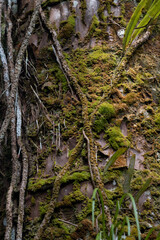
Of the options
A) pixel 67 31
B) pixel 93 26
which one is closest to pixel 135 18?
pixel 93 26

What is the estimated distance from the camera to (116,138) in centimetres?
139

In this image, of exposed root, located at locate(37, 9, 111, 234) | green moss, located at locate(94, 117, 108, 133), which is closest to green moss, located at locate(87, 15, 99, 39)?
exposed root, located at locate(37, 9, 111, 234)

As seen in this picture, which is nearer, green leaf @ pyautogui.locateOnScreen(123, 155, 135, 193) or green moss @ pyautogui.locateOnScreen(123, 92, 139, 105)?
green leaf @ pyautogui.locateOnScreen(123, 155, 135, 193)

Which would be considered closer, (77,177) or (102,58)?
(77,177)

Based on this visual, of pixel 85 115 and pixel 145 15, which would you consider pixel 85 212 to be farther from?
pixel 145 15

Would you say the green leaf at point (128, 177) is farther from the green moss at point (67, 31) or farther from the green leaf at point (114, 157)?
the green moss at point (67, 31)

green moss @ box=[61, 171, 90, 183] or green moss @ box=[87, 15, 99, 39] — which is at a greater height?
green moss @ box=[87, 15, 99, 39]

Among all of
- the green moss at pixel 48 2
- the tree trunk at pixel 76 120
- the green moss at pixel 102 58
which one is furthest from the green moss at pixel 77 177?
the green moss at pixel 48 2

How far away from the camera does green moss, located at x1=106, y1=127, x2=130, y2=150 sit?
1.38 meters

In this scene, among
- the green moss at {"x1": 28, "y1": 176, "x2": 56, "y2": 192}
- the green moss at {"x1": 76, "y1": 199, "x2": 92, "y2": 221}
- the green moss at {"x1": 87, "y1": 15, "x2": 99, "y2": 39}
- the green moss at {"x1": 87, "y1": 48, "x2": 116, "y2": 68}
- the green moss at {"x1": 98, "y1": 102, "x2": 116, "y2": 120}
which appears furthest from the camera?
the green moss at {"x1": 87, "y1": 15, "x2": 99, "y2": 39}

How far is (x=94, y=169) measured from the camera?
1283 mm

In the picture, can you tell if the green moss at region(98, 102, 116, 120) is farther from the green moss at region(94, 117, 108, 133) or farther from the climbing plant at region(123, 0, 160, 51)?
the climbing plant at region(123, 0, 160, 51)

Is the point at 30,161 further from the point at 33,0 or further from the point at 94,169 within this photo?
the point at 33,0

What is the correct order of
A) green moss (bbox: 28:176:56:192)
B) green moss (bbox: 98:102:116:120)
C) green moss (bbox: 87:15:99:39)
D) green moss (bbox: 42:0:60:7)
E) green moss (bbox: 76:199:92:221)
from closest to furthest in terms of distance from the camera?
green moss (bbox: 76:199:92:221) < green moss (bbox: 28:176:56:192) < green moss (bbox: 98:102:116:120) < green moss (bbox: 87:15:99:39) < green moss (bbox: 42:0:60:7)
